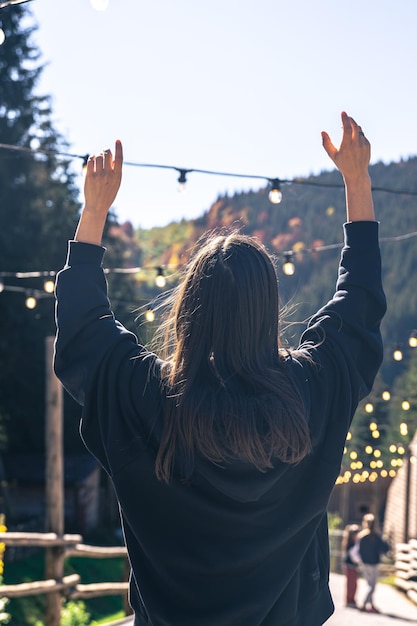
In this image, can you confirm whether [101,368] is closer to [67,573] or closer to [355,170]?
[355,170]

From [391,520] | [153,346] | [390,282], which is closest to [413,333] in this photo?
[153,346]

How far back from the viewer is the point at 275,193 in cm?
803

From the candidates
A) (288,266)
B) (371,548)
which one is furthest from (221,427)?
(371,548)

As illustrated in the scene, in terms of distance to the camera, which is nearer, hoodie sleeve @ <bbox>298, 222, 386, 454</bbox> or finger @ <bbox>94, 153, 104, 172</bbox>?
hoodie sleeve @ <bbox>298, 222, 386, 454</bbox>

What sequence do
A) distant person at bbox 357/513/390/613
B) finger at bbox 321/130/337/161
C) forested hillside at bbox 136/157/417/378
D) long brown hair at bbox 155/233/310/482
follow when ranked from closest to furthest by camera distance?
long brown hair at bbox 155/233/310/482 < finger at bbox 321/130/337/161 < distant person at bbox 357/513/390/613 < forested hillside at bbox 136/157/417/378

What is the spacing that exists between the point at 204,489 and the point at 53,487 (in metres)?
10.3

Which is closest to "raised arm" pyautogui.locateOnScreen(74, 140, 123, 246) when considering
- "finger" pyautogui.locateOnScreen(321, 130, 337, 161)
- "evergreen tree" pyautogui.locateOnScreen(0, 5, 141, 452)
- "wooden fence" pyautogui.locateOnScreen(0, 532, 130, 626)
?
"finger" pyautogui.locateOnScreen(321, 130, 337, 161)

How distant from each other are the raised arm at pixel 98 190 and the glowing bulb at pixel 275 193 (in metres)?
5.83

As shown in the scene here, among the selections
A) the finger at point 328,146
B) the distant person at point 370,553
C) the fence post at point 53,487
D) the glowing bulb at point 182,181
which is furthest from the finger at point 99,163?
the distant person at point 370,553

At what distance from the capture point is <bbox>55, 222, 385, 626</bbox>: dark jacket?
6.27 ft

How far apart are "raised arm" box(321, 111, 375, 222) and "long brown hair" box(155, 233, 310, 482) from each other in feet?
0.94

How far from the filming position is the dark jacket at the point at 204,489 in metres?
1.91

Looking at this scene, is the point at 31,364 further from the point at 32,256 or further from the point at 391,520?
the point at 391,520

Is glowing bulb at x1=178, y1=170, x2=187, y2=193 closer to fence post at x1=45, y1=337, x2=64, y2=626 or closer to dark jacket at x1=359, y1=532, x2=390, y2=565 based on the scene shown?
fence post at x1=45, y1=337, x2=64, y2=626
